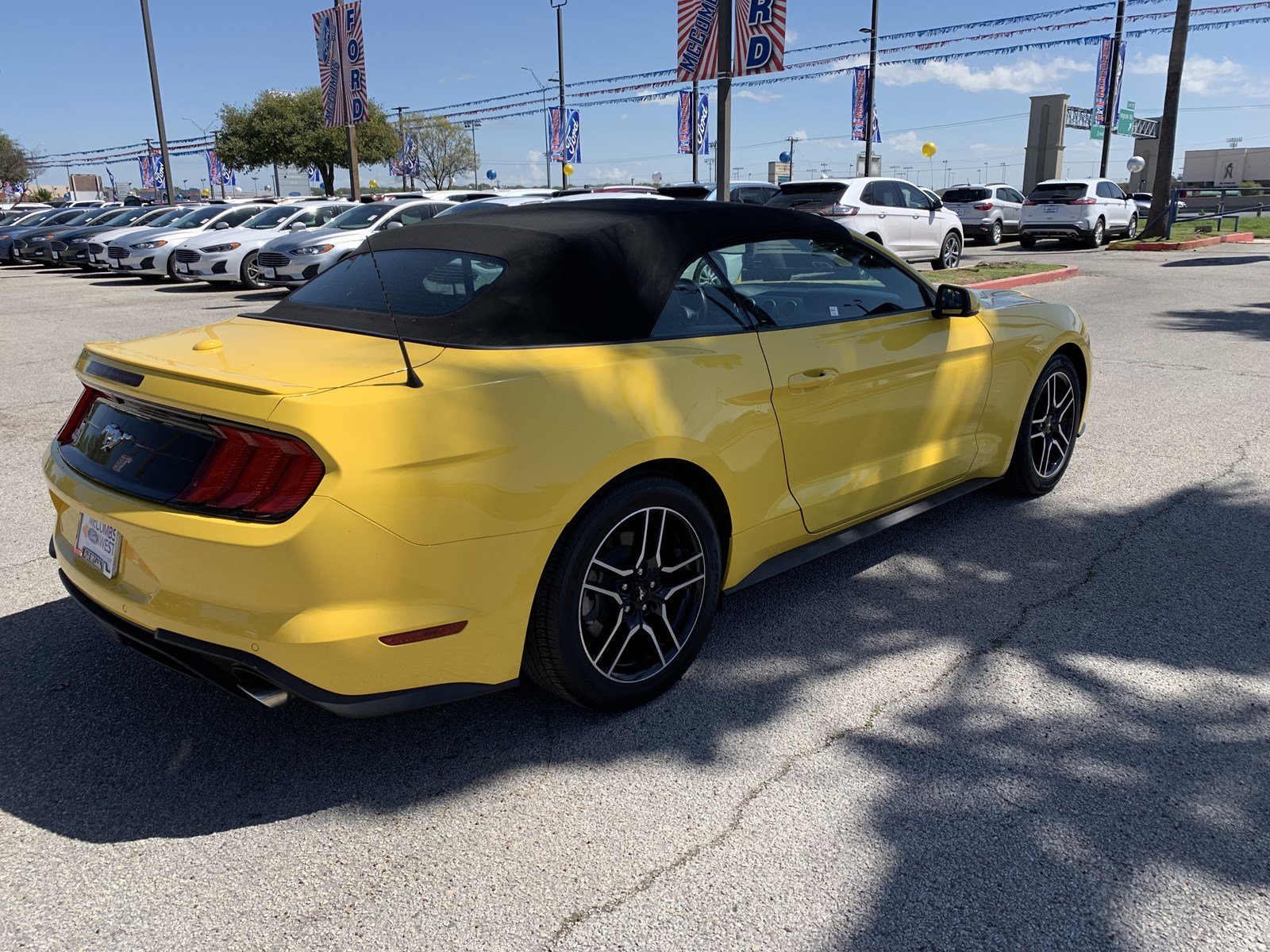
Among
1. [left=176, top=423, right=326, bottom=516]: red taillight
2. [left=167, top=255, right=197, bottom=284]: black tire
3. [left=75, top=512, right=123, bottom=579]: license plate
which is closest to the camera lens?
[left=176, top=423, right=326, bottom=516]: red taillight

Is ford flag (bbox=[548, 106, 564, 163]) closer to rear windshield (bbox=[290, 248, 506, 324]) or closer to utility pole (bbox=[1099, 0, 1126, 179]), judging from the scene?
utility pole (bbox=[1099, 0, 1126, 179])

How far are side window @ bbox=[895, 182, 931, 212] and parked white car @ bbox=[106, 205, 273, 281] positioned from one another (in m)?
13.3

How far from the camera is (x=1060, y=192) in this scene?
944 inches

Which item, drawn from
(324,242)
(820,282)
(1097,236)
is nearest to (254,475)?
(820,282)

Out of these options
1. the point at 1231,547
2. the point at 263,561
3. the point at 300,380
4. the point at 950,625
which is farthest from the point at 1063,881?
the point at 1231,547

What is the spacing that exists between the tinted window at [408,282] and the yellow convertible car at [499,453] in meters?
0.01

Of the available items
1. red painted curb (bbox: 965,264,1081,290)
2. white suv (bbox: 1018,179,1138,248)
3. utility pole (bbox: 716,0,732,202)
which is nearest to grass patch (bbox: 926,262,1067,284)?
red painted curb (bbox: 965,264,1081,290)

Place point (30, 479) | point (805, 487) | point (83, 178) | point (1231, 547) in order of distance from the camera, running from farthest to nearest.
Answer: point (83, 178)
point (30, 479)
point (1231, 547)
point (805, 487)

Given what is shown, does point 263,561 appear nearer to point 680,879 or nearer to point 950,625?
point 680,879

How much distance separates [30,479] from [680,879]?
4.90 metres

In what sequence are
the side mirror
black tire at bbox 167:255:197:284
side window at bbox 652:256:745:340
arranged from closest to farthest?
1. side window at bbox 652:256:745:340
2. the side mirror
3. black tire at bbox 167:255:197:284

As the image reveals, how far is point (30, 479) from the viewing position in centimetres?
565

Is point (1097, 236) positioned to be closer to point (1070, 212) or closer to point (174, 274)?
point (1070, 212)

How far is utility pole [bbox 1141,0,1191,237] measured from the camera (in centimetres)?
2298
